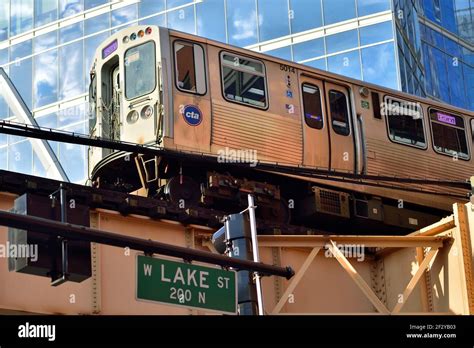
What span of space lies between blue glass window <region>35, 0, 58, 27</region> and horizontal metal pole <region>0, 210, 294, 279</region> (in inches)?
1461

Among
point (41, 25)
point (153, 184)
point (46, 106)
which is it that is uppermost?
point (41, 25)

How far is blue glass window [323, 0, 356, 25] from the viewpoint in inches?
1556

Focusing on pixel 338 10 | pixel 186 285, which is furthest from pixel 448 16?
pixel 186 285

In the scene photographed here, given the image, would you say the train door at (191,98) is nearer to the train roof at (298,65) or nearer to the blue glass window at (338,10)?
the train roof at (298,65)

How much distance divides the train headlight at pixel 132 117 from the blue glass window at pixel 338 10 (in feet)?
70.8

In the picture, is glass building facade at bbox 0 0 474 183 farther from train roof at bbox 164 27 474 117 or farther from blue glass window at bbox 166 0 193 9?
train roof at bbox 164 27 474 117

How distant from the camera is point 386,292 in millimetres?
17438

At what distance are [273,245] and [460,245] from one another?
291 centimetres

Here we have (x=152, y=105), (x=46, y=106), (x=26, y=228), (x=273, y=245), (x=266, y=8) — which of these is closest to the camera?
(x=26, y=228)

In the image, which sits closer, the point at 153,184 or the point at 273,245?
the point at 273,245

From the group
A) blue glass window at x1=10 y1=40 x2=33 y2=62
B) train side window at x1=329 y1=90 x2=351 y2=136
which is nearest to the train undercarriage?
train side window at x1=329 y1=90 x2=351 y2=136

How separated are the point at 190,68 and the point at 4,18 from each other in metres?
30.7

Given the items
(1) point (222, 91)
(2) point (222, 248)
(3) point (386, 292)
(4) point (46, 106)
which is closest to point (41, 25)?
(4) point (46, 106)
